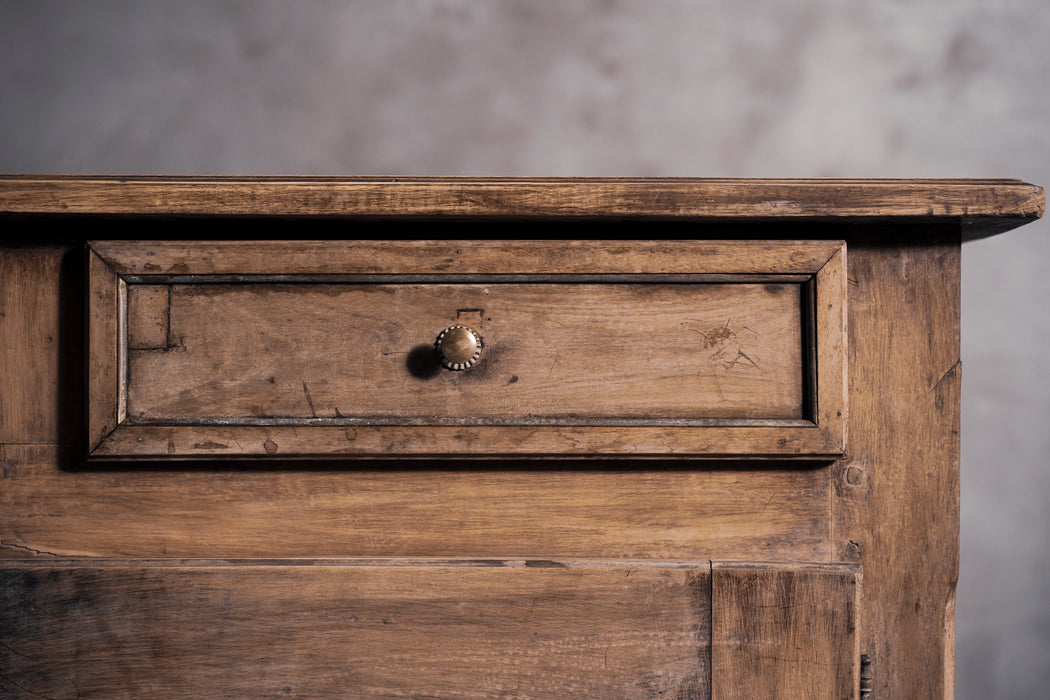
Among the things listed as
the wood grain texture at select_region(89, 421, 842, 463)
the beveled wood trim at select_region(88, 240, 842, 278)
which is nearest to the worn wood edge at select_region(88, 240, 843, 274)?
the beveled wood trim at select_region(88, 240, 842, 278)

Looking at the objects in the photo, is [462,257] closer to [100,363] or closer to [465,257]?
[465,257]

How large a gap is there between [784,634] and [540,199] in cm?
32

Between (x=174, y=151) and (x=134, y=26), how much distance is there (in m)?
0.22

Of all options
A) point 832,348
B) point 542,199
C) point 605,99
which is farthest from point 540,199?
point 605,99

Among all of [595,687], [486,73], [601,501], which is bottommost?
[595,687]

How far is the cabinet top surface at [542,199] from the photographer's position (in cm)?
45

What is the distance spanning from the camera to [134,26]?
47.4 inches

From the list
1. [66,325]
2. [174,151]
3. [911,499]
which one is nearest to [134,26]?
[174,151]

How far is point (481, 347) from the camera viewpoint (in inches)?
18.5

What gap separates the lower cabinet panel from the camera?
459 mm

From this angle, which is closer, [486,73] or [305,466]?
[305,466]

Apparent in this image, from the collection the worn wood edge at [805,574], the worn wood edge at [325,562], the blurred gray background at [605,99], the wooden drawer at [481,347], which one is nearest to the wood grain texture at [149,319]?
the wooden drawer at [481,347]

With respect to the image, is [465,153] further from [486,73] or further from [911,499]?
[911,499]

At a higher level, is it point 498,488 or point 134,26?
point 134,26
